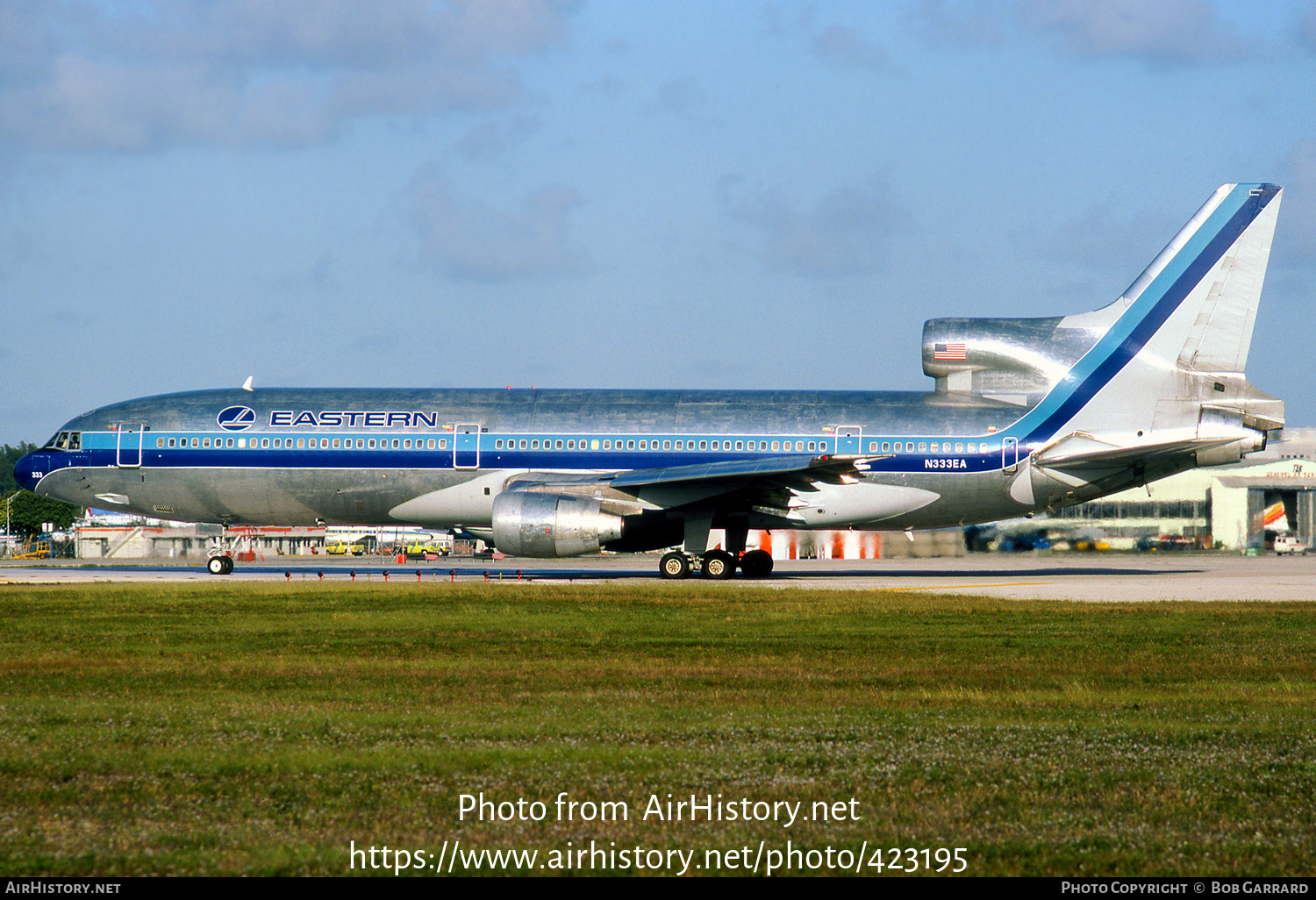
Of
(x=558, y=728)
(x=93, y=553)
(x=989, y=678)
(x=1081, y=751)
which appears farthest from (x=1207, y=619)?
(x=93, y=553)

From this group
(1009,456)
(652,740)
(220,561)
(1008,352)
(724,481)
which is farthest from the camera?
(220,561)

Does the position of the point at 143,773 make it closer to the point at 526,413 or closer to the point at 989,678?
the point at 989,678

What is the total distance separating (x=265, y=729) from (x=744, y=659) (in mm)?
6500

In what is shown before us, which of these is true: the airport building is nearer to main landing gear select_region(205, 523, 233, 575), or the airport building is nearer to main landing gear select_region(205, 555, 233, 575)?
main landing gear select_region(205, 523, 233, 575)

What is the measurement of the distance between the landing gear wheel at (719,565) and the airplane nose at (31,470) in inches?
729

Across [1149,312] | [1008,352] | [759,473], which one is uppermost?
[1149,312]

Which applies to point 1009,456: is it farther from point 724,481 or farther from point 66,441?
point 66,441

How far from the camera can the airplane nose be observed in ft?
111

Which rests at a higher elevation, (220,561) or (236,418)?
(236,418)

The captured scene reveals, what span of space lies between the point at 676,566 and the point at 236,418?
40.4ft

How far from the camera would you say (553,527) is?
2895cm

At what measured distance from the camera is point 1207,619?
19.8 meters

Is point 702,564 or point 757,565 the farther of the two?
point 757,565

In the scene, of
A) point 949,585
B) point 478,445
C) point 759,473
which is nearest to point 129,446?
point 478,445
